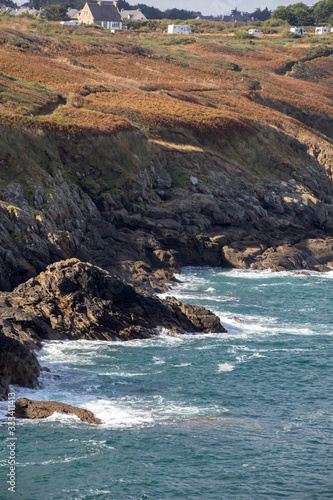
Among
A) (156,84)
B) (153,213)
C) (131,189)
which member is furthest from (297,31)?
(153,213)

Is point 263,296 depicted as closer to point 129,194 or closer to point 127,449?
point 129,194

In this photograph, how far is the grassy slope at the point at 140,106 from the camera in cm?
6944

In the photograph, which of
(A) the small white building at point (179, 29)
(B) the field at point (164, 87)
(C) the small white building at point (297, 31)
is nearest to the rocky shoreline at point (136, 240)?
(B) the field at point (164, 87)

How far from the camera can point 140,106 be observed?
8850cm

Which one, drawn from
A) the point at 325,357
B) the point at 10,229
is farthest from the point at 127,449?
the point at 10,229

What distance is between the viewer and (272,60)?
15375cm

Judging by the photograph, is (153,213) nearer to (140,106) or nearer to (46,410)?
(140,106)

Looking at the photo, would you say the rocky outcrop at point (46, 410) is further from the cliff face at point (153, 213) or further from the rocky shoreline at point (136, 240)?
the cliff face at point (153, 213)

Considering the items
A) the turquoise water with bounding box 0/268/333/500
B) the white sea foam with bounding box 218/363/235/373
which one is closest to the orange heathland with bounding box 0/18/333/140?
the turquoise water with bounding box 0/268/333/500

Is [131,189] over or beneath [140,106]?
beneath

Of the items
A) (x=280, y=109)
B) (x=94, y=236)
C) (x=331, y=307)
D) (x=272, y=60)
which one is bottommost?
(x=331, y=307)

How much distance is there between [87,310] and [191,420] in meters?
14.8

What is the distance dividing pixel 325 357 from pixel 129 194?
108ft

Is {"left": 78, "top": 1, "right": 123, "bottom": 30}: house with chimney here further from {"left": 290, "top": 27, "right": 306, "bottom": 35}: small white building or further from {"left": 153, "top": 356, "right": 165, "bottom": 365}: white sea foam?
{"left": 153, "top": 356, "right": 165, "bottom": 365}: white sea foam
